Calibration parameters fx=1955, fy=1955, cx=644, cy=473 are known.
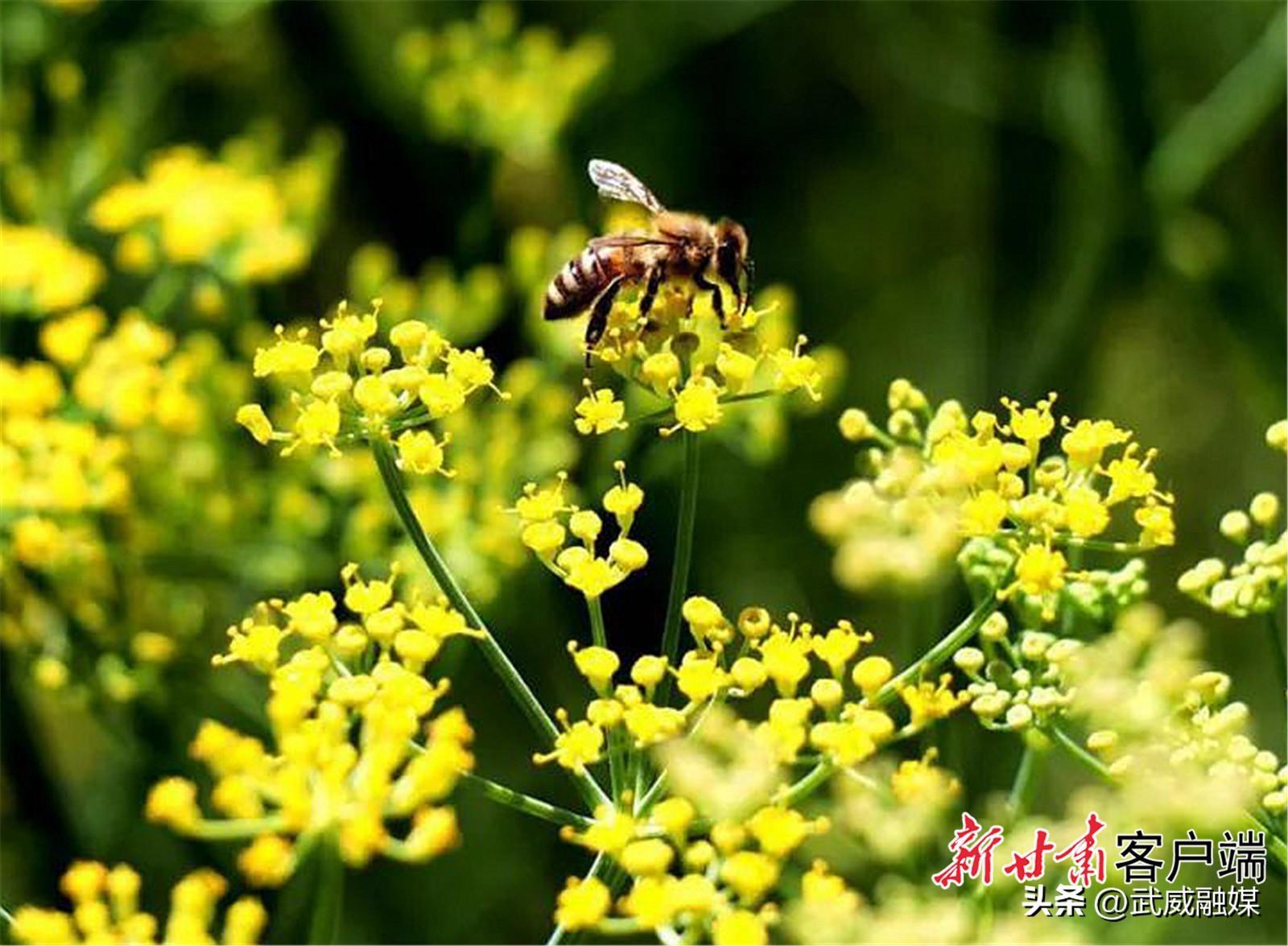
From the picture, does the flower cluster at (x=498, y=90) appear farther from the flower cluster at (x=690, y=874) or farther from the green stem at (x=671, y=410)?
the flower cluster at (x=690, y=874)

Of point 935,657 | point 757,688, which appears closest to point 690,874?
point 757,688

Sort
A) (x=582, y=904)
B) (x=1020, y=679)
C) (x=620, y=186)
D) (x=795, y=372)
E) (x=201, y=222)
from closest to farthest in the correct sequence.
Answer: (x=582, y=904) → (x=1020, y=679) → (x=795, y=372) → (x=620, y=186) → (x=201, y=222)

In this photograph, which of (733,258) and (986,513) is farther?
(733,258)

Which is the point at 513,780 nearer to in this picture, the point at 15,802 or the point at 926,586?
the point at 15,802

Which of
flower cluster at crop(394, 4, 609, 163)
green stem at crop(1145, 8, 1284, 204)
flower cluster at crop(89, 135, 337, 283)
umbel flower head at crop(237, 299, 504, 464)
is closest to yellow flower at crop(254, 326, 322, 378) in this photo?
umbel flower head at crop(237, 299, 504, 464)

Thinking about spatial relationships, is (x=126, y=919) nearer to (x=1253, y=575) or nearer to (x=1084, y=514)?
(x=1084, y=514)

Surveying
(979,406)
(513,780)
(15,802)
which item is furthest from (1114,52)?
(15,802)

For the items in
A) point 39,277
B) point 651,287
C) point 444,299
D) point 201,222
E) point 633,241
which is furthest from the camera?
point 444,299
